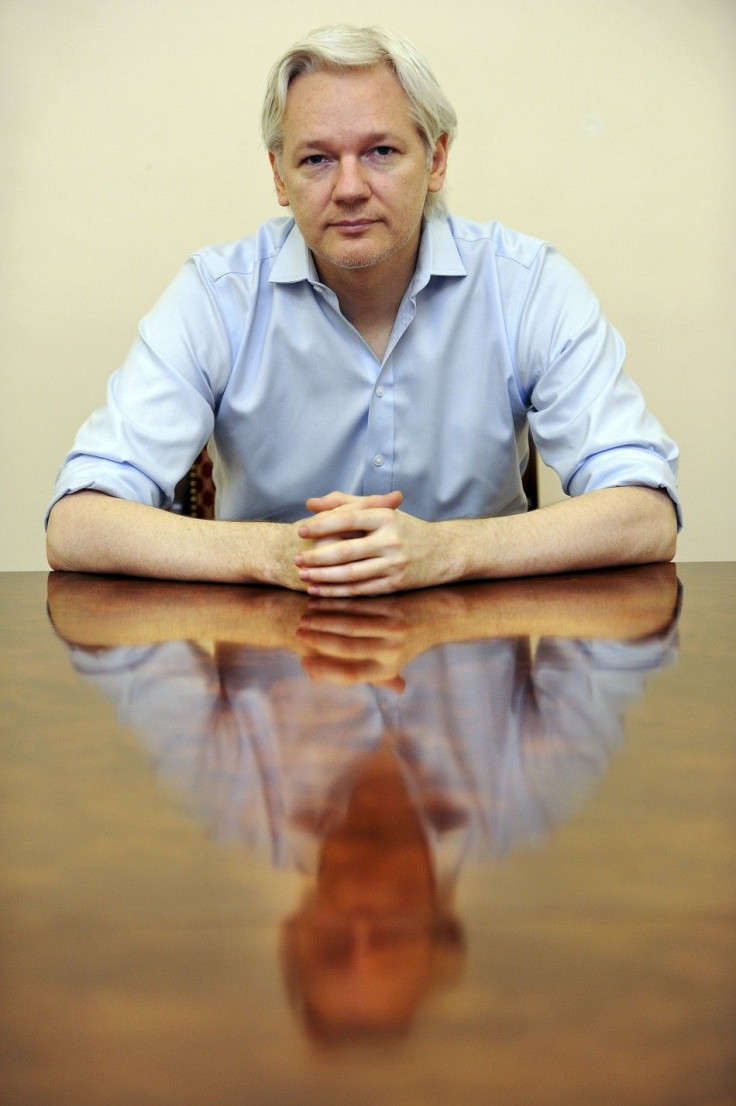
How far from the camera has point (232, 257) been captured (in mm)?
1836

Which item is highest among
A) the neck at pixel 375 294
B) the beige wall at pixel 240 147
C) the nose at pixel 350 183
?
the beige wall at pixel 240 147

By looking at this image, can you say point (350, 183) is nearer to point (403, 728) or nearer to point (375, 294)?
point (375, 294)

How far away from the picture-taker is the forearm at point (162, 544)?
4.05ft

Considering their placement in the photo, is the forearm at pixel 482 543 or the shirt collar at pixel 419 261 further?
the shirt collar at pixel 419 261

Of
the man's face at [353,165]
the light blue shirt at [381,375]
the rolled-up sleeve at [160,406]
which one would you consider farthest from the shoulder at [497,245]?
the rolled-up sleeve at [160,406]

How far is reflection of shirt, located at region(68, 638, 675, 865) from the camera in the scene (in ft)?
1.37

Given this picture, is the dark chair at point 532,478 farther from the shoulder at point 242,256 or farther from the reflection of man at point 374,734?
the reflection of man at point 374,734

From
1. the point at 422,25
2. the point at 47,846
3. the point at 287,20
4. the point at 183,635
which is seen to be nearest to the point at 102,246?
the point at 287,20

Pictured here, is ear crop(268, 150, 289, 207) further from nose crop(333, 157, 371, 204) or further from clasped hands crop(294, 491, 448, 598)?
clasped hands crop(294, 491, 448, 598)

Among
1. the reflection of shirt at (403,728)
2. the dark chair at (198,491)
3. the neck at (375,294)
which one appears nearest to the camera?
the reflection of shirt at (403,728)

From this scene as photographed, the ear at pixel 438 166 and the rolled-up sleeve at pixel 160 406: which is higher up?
the ear at pixel 438 166

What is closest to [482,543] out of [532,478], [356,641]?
[356,641]

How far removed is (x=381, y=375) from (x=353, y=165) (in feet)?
1.09

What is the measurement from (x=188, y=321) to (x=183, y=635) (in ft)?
3.32
